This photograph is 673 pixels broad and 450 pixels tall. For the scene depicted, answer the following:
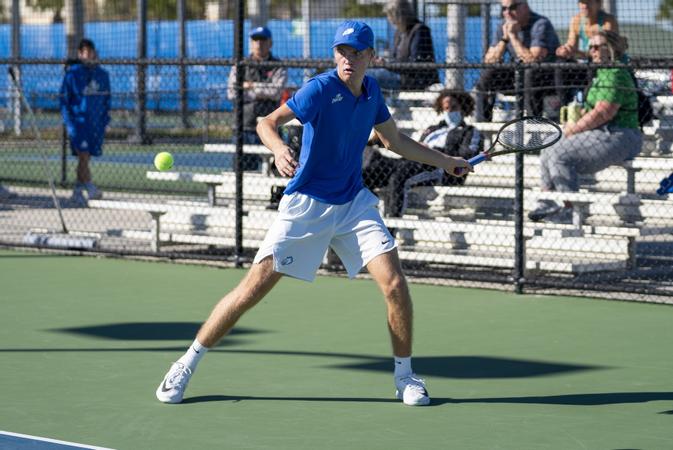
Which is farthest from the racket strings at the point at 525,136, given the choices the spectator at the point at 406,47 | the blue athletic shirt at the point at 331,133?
the spectator at the point at 406,47

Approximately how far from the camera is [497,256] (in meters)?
10.9

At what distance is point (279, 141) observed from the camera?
20.5 ft

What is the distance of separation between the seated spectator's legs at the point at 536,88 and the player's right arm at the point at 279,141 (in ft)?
12.1

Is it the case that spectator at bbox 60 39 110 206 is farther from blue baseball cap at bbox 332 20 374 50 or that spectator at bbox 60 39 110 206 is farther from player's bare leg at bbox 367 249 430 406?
blue baseball cap at bbox 332 20 374 50

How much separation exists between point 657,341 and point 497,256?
2.58 metres

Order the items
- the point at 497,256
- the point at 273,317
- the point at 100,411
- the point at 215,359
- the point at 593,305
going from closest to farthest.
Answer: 1. the point at 100,411
2. the point at 215,359
3. the point at 273,317
4. the point at 593,305
5. the point at 497,256

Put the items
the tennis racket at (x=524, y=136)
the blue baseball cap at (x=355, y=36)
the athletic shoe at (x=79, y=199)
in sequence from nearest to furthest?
the blue baseball cap at (x=355, y=36)
the tennis racket at (x=524, y=136)
the athletic shoe at (x=79, y=199)

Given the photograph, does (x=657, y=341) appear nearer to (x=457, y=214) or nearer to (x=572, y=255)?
(x=572, y=255)

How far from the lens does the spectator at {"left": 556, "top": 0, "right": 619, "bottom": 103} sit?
11422 mm

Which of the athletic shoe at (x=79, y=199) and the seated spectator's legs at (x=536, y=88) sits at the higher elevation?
the seated spectator's legs at (x=536, y=88)

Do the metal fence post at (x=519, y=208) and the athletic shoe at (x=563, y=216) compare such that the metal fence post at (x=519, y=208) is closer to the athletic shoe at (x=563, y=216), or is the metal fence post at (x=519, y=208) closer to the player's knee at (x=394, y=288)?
the athletic shoe at (x=563, y=216)

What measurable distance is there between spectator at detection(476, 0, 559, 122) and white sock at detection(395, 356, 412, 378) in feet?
17.5

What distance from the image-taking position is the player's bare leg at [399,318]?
6.64 meters

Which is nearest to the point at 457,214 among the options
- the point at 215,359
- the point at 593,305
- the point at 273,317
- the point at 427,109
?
the point at 427,109
